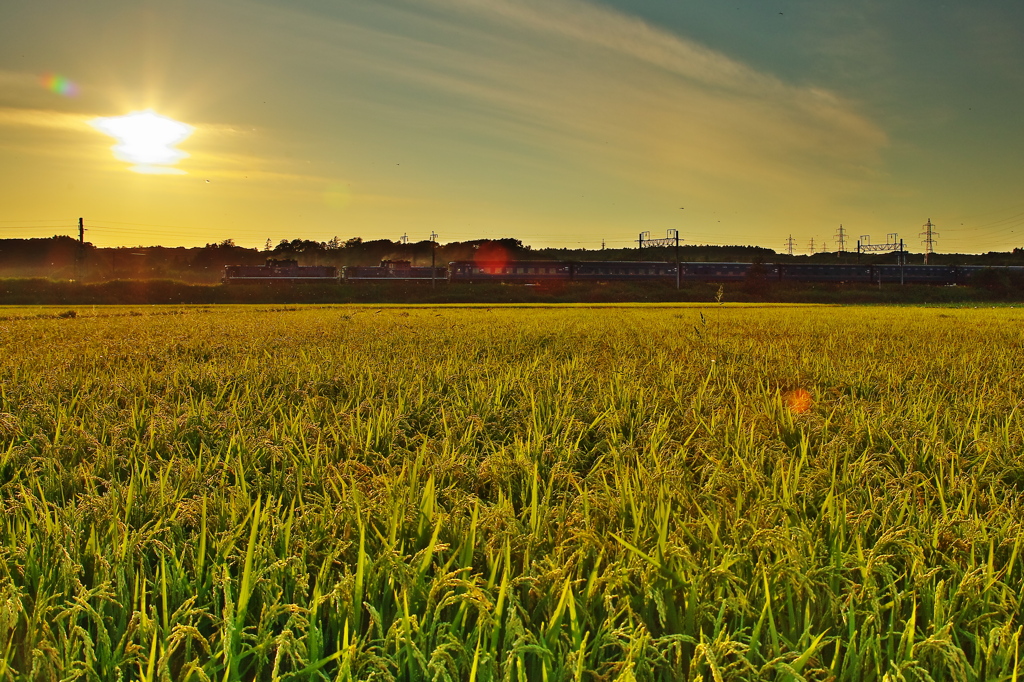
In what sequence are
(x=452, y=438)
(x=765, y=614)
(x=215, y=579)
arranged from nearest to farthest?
(x=765, y=614) < (x=215, y=579) < (x=452, y=438)

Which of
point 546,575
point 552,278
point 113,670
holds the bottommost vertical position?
point 113,670

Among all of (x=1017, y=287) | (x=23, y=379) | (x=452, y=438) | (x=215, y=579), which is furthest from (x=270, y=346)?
(x=1017, y=287)

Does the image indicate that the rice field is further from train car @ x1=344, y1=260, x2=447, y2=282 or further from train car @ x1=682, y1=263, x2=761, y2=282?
train car @ x1=682, y1=263, x2=761, y2=282

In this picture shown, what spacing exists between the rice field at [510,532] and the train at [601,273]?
66543mm

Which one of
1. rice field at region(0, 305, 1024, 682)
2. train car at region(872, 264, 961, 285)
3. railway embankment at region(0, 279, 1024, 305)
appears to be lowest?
rice field at region(0, 305, 1024, 682)

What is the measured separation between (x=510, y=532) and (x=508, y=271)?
247ft

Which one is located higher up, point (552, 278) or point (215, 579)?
point (552, 278)

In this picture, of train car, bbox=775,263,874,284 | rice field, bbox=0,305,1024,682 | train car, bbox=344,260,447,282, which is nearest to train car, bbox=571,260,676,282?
train car, bbox=775,263,874,284

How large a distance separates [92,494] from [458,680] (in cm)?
203

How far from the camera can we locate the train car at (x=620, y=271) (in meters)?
76.0

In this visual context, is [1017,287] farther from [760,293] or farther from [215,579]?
[215,579]

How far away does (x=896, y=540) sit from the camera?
1.92 meters

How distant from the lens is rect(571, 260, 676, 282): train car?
76000 millimetres

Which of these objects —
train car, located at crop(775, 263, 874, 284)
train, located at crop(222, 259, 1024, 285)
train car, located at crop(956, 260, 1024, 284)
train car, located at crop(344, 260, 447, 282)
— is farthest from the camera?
train car, located at crop(956, 260, 1024, 284)
